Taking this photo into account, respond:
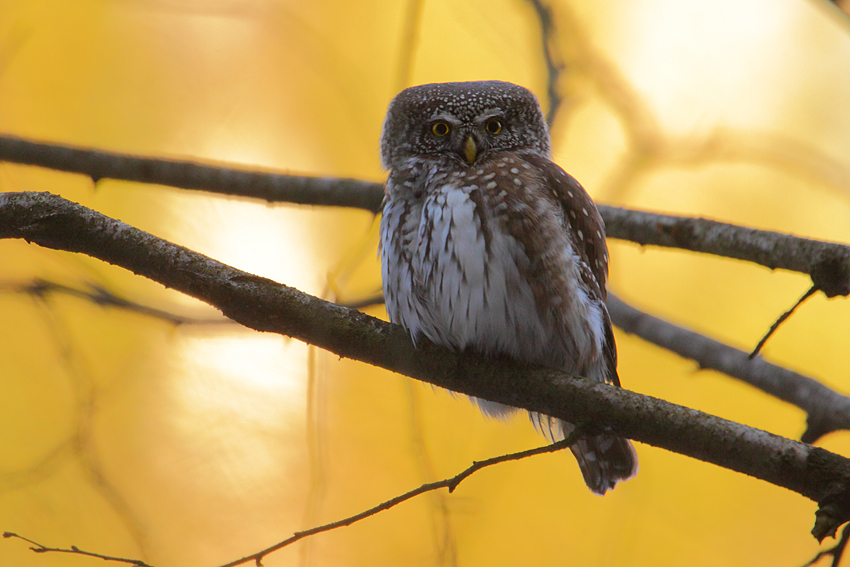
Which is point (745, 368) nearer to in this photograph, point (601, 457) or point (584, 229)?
point (601, 457)

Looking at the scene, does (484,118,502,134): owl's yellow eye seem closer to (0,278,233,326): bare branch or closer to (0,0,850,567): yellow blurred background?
(0,0,850,567): yellow blurred background

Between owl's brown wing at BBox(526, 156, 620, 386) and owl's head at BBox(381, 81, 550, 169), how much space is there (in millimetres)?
165

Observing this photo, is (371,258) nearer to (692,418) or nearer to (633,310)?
(633,310)

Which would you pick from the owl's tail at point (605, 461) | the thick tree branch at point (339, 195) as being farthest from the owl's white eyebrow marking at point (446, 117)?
the owl's tail at point (605, 461)

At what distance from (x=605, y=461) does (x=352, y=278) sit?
3.53 feet

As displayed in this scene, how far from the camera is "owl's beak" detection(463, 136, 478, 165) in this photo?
6.28 feet

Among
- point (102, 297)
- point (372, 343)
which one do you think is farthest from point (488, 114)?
point (102, 297)

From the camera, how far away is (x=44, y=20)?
8.45 ft

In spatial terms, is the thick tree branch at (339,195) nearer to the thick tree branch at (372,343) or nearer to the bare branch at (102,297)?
the bare branch at (102,297)

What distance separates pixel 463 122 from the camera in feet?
6.61

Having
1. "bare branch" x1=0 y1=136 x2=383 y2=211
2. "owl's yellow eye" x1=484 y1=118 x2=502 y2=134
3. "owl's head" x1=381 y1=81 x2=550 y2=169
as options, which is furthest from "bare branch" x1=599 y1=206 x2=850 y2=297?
"bare branch" x1=0 y1=136 x2=383 y2=211

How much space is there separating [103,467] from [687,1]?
9.17 ft

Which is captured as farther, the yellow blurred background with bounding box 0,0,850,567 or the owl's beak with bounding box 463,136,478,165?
the yellow blurred background with bounding box 0,0,850,567

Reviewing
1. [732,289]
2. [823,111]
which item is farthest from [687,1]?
[732,289]
